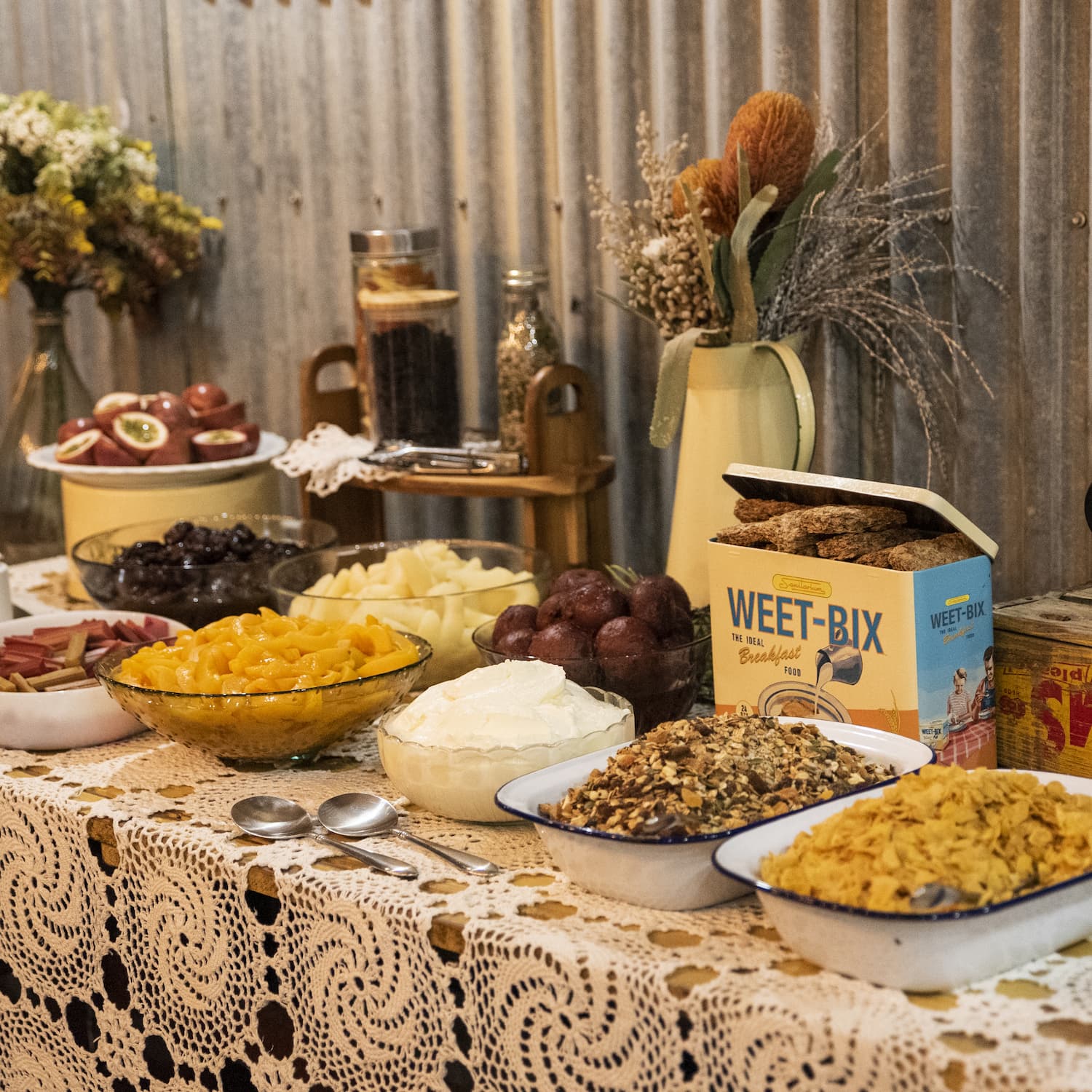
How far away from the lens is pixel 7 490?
2.50 metres

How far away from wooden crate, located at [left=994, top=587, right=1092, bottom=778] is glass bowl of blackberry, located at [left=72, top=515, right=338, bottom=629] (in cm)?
90

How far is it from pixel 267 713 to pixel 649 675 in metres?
0.37

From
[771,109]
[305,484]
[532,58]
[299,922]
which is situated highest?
[532,58]

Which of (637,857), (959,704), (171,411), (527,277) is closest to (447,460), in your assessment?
(527,277)

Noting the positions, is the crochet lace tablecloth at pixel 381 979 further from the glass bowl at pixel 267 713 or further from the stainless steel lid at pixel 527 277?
the stainless steel lid at pixel 527 277

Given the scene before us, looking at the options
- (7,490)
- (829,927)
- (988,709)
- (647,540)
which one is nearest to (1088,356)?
(988,709)

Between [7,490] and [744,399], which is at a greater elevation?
[744,399]

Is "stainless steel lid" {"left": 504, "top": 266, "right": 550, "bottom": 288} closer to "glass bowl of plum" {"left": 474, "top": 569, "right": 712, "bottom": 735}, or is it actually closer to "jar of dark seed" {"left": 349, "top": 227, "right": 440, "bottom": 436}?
"jar of dark seed" {"left": 349, "top": 227, "right": 440, "bottom": 436}

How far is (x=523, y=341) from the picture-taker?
6.44ft

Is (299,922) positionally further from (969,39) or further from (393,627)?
(969,39)

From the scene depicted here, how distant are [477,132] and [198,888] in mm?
1354

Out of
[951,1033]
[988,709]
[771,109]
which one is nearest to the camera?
[951,1033]

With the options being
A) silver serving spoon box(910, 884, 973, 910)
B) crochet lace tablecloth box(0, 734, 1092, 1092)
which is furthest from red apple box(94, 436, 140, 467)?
silver serving spoon box(910, 884, 973, 910)

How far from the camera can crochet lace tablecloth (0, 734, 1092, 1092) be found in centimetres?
89
